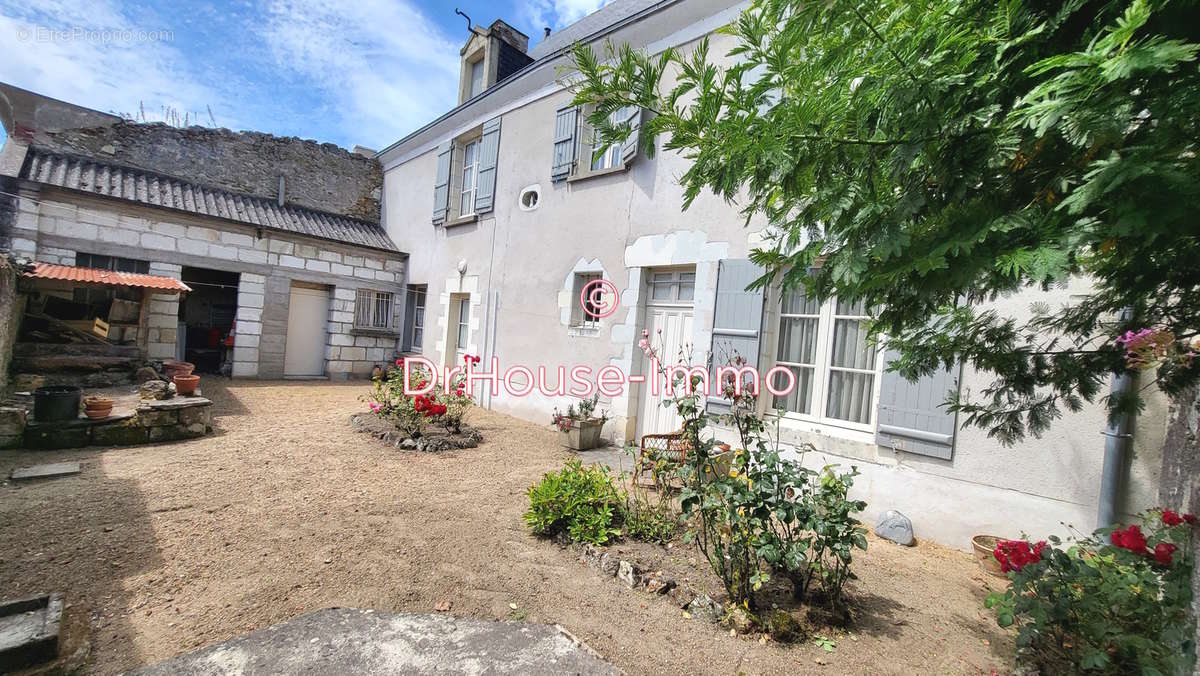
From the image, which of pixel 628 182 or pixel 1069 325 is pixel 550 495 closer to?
pixel 1069 325

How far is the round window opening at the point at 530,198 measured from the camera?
7561 mm

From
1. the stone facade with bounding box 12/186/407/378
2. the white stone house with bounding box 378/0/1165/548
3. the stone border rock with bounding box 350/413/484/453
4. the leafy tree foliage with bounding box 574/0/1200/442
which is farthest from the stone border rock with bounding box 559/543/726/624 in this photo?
the stone facade with bounding box 12/186/407/378

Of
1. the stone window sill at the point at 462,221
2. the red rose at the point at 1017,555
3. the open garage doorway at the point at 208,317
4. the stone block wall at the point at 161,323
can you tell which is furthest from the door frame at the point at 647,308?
the open garage doorway at the point at 208,317

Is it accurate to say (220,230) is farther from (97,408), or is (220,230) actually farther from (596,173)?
(596,173)

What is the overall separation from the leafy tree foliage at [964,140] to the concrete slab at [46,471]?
5.13m

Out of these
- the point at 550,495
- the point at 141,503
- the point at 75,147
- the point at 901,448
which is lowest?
the point at 141,503

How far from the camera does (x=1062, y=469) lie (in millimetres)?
3318

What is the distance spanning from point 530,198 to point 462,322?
9.47ft

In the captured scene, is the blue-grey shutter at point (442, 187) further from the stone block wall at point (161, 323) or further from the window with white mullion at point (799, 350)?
the window with white mullion at point (799, 350)

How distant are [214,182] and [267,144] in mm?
1358

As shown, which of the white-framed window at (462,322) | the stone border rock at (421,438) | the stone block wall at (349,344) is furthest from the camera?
the stone block wall at (349,344)

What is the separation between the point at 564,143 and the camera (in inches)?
280

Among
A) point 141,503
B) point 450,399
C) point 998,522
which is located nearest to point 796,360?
point 998,522

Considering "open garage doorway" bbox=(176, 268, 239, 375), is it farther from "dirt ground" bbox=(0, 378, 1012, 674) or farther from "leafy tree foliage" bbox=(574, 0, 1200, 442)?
"leafy tree foliage" bbox=(574, 0, 1200, 442)
